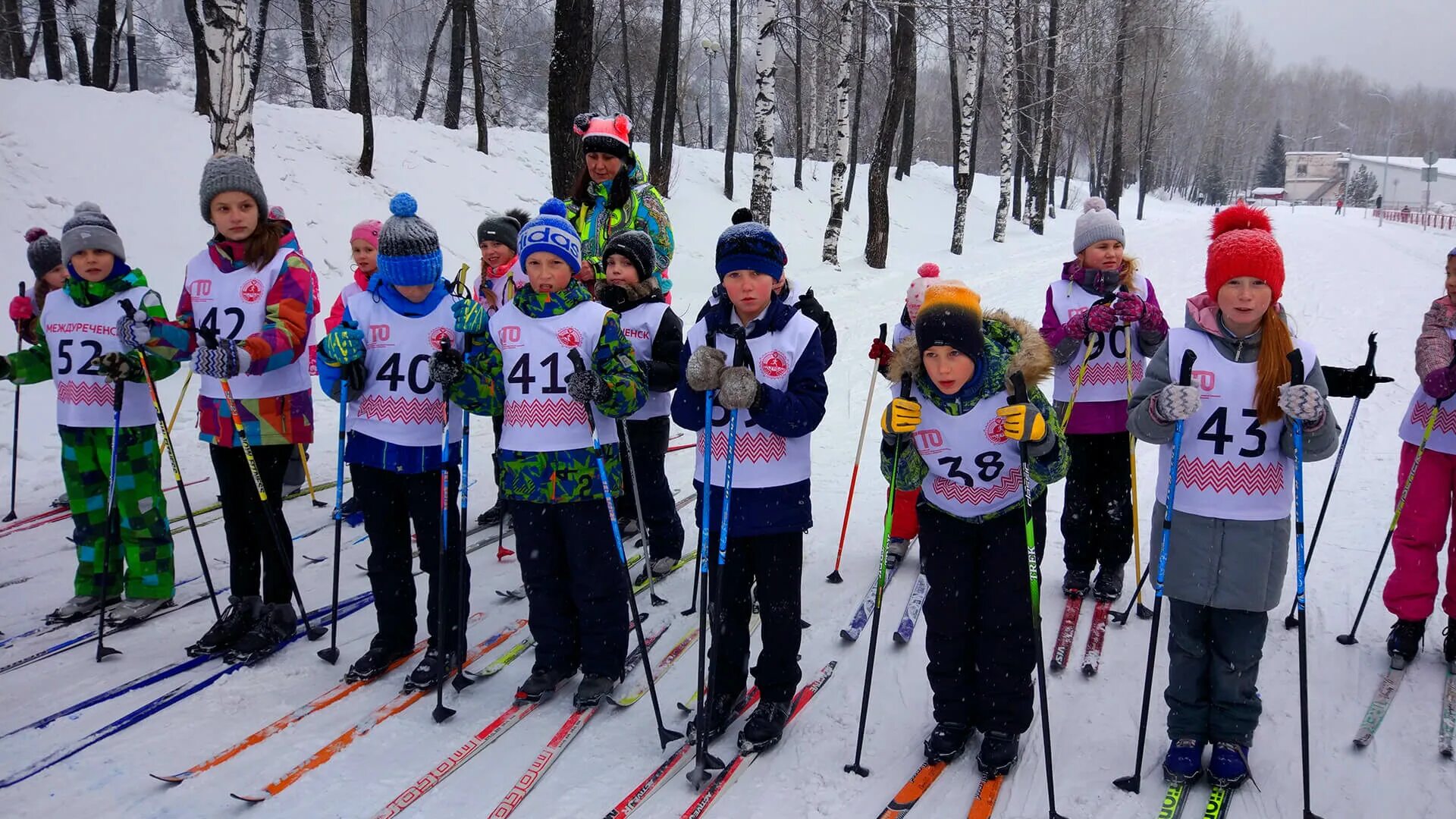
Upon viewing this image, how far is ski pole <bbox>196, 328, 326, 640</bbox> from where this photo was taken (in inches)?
153

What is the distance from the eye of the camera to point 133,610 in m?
4.39

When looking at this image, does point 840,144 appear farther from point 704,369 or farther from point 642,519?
point 704,369

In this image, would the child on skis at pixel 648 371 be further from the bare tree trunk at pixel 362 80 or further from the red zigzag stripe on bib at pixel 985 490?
the bare tree trunk at pixel 362 80

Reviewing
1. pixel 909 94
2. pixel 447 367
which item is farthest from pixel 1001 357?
pixel 909 94

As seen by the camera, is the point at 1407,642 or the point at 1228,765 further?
the point at 1407,642

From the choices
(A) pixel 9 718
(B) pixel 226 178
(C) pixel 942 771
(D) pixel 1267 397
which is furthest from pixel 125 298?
(D) pixel 1267 397

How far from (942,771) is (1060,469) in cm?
123

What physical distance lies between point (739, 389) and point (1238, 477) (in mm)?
1775

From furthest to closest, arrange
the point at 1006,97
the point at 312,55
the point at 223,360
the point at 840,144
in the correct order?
the point at 1006,97 → the point at 312,55 → the point at 840,144 → the point at 223,360

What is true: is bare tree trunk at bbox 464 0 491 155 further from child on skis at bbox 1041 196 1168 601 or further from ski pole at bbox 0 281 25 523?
child on skis at bbox 1041 196 1168 601

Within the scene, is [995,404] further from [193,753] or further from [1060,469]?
[193,753]

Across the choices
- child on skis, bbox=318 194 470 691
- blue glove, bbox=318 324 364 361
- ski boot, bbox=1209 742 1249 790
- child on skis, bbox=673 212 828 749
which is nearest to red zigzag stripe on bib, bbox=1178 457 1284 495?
ski boot, bbox=1209 742 1249 790

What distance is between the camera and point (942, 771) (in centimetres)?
319

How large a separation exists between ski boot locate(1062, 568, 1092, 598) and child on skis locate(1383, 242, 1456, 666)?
127cm
